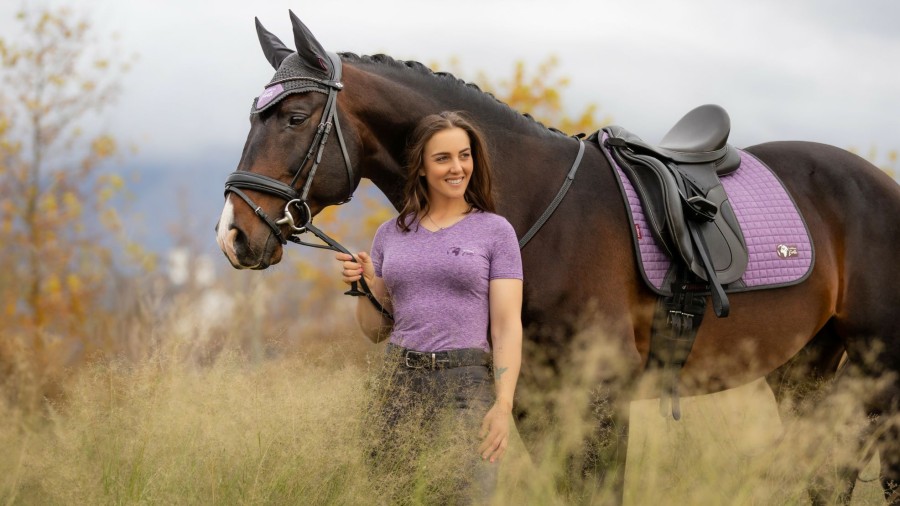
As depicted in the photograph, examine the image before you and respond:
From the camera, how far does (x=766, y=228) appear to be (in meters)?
4.26

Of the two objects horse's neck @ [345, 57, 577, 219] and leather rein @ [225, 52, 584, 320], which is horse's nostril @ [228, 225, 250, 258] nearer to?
leather rein @ [225, 52, 584, 320]

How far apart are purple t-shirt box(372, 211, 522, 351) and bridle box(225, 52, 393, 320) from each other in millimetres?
245

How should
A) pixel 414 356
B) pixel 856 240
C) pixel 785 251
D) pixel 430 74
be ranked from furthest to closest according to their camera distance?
pixel 856 240 → pixel 785 251 → pixel 430 74 → pixel 414 356

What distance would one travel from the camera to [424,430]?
9.39 feet

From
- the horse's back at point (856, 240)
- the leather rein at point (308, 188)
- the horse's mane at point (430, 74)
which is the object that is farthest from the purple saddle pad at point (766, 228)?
the leather rein at point (308, 188)

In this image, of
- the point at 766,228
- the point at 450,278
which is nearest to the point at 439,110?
the point at 450,278

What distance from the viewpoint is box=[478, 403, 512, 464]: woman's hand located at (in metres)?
2.79

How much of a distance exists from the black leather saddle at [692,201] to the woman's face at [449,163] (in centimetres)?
114

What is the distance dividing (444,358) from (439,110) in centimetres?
128

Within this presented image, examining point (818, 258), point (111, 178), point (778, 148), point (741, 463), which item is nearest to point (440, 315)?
point (741, 463)

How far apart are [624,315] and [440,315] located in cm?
108

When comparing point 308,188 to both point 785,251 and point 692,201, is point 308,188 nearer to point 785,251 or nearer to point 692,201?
point 692,201

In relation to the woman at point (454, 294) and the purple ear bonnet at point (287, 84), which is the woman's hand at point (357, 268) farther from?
the purple ear bonnet at point (287, 84)

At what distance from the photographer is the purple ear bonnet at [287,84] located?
11.1 ft
